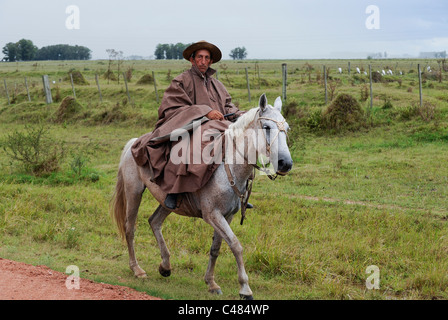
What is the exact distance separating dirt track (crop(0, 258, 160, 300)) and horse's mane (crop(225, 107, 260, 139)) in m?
1.85

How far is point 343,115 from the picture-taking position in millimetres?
15062

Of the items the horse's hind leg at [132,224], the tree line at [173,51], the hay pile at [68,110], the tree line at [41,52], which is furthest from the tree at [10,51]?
the horse's hind leg at [132,224]

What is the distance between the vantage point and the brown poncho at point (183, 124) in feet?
16.3

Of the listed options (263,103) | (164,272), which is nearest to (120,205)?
(164,272)

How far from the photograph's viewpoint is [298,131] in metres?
A: 13.4

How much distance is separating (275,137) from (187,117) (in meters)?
1.25

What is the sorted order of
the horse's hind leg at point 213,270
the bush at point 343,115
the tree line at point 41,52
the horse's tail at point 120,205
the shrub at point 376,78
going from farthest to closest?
the tree line at point 41,52, the shrub at point 376,78, the bush at point 343,115, the horse's tail at point 120,205, the horse's hind leg at point 213,270

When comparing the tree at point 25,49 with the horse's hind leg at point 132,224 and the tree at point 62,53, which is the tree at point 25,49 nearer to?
the tree at point 62,53

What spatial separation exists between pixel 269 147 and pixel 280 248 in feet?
7.70

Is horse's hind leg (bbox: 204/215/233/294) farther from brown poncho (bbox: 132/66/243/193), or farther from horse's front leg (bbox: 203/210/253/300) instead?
brown poncho (bbox: 132/66/243/193)

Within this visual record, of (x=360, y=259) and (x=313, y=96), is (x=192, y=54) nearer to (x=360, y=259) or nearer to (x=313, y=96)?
(x=360, y=259)

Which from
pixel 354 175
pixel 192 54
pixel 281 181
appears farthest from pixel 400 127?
pixel 192 54

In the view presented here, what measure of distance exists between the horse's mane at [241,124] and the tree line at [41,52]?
8551 cm
